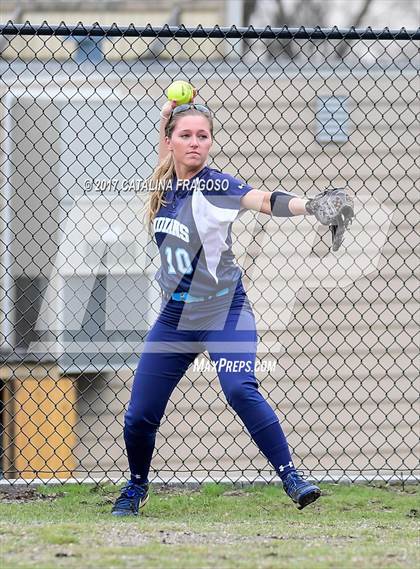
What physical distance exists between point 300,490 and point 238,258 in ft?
9.69

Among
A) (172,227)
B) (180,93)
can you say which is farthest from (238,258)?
(172,227)

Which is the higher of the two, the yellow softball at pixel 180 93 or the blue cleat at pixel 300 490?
the yellow softball at pixel 180 93

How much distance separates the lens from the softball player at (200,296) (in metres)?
4.74

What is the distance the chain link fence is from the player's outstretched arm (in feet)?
6.84

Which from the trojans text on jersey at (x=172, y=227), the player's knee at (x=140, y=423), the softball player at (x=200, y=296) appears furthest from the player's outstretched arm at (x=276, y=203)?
the player's knee at (x=140, y=423)

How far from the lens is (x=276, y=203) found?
4.74 meters

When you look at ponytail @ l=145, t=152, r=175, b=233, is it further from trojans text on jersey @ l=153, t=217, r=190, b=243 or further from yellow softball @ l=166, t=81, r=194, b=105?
yellow softball @ l=166, t=81, r=194, b=105

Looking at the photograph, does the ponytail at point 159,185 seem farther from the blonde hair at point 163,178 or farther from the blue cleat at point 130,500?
the blue cleat at point 130,500

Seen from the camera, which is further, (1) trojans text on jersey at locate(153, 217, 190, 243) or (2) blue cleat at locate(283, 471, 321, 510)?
(1) trojans text on jersey at locate(153, 217, 190, 243)

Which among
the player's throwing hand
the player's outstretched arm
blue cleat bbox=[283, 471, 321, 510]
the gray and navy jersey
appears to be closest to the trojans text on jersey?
the gray and navy jersey

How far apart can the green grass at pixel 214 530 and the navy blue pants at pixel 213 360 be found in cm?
37

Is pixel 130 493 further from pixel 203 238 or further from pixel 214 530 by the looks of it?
pixel 203 238

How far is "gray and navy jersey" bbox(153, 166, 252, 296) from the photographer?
4.82m

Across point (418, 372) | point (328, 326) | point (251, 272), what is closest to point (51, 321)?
point (251, 272)
